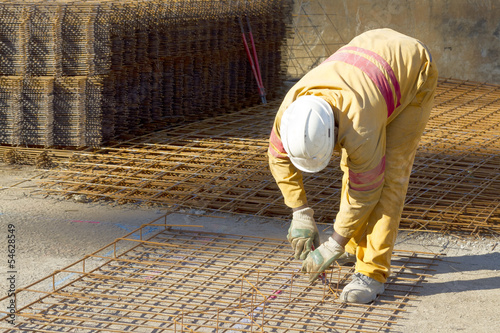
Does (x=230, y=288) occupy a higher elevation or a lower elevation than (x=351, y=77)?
lower

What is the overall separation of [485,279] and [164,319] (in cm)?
213

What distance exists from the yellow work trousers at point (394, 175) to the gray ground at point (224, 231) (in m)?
0.36

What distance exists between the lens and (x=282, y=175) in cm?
399

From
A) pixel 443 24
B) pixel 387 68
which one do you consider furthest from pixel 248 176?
pixel 443 24

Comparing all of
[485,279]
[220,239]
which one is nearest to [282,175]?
[220,239]

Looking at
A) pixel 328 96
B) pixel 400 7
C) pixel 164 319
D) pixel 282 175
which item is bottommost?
pixel 164 319

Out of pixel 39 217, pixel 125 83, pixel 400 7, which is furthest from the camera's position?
pixel 400 7

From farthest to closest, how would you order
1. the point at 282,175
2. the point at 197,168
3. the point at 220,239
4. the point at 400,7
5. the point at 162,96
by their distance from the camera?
the point at 400,7 < the point at 162,96 < the point at 197,168 < the point at 220,239 < the point at 282,175

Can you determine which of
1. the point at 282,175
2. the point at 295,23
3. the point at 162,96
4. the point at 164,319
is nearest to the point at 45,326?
the point at 164,319

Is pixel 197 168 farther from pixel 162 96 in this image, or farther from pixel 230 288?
pixel 230 288

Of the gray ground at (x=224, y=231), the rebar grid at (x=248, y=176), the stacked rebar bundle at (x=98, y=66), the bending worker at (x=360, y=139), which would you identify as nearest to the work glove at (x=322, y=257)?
the bending worker at (x=360, y=139)

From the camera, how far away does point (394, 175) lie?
4.05 metres

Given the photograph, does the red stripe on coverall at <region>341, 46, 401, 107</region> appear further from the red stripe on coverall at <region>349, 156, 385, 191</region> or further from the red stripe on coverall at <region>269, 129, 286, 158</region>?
the red stripe on coverall at <region>269, 129, 286, 158</region>

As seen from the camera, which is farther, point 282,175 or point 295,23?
point 295,23
